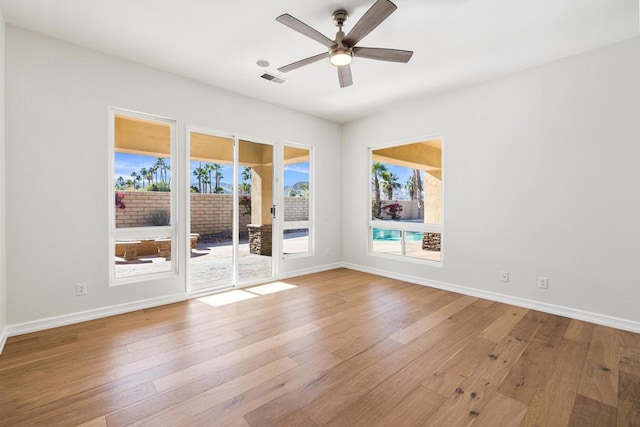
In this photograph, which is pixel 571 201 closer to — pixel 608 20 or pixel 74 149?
pixel 608 20

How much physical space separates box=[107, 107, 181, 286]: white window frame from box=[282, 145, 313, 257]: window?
1.73m

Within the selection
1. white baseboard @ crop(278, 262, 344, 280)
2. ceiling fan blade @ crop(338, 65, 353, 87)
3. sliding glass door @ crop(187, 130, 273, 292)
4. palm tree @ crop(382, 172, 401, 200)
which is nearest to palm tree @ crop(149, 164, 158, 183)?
sliding glass door @ crop(187, 130, 273, 292)

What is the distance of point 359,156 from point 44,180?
438 centimetres

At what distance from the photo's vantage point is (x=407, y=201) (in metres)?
4.88

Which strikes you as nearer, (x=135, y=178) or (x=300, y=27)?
(x=300, y=27)

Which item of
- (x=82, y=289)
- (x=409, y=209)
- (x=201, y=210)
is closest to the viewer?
(x=82, y=289)

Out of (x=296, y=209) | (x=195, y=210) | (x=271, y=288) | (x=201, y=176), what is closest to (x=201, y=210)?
(x=195, y=210)

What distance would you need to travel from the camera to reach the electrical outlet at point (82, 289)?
3.05m

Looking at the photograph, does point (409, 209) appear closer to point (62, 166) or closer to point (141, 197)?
point (141, 197)

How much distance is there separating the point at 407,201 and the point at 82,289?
4.42 metres

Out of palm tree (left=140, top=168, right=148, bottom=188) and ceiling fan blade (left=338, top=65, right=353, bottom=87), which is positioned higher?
ceiling fan blade (left=338, top=65, right=353, bottom=87)

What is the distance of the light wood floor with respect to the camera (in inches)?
68.0

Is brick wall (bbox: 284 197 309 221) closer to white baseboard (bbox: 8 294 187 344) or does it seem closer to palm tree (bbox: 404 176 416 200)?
palm tree (bbox: 404 176 416 200)

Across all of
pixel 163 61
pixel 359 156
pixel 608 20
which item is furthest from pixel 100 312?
pixel 608 20
